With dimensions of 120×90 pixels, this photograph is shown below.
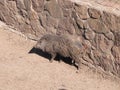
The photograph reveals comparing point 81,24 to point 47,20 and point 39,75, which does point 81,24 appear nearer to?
point 47,20

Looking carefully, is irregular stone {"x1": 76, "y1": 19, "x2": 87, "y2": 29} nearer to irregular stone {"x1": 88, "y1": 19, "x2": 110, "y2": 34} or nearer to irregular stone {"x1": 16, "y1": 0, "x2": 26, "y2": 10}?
irregular stone {"x1": 88, "y1": 19, "x2": 110, "y2": 34}

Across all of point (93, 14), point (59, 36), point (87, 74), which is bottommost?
point (87, 74)

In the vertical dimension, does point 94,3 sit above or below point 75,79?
above

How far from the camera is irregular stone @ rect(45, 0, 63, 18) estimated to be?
1025 centimetres

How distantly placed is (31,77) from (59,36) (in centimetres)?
132

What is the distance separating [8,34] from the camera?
11.3 metres

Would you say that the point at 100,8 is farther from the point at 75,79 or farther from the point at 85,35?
the point at 75,79

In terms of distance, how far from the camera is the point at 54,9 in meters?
10.4

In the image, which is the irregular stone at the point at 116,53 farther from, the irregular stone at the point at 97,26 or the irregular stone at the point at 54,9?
the irregular stone at the point at 54,9

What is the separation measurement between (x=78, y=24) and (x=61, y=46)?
65 centimetres

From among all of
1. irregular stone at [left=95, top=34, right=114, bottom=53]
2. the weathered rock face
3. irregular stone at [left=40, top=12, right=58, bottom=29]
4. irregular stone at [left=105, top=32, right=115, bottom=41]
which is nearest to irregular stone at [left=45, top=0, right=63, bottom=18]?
the weathered rock face

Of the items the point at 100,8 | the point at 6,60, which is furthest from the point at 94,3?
the point at 6,60

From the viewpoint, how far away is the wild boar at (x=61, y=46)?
31.8ft

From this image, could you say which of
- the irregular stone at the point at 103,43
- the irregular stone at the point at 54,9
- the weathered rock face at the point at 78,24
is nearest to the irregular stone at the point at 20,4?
the weathered rock face at the point at 78,24
